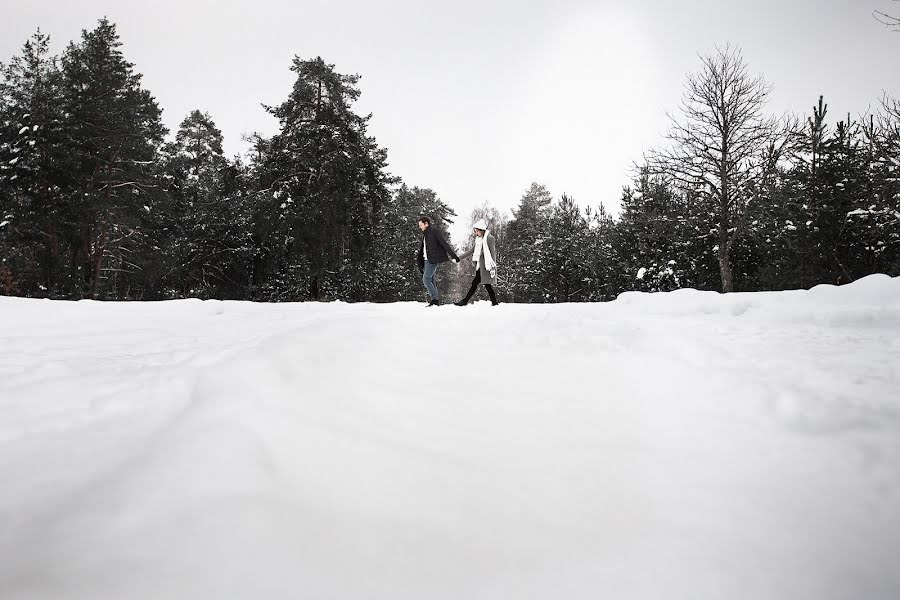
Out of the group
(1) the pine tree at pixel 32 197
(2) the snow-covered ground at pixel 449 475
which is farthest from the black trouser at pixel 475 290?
(1) the pine tree at pixel 32 197

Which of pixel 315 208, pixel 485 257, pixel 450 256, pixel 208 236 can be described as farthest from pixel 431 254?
pixel 208 236

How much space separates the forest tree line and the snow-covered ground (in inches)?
542

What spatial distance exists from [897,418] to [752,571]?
1045mm

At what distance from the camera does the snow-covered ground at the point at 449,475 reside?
3.80ft

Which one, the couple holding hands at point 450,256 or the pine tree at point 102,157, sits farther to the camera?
the pine tree at point 102,157

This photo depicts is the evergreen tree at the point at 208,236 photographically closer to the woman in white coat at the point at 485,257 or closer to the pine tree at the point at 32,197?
the pine tree at the point at 32,197

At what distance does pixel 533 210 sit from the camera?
47625mm

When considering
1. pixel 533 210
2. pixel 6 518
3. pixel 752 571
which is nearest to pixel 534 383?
pixel 752 571

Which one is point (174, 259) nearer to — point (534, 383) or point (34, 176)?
point (34, 176)

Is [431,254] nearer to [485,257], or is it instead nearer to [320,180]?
[485,257]

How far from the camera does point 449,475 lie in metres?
1.60

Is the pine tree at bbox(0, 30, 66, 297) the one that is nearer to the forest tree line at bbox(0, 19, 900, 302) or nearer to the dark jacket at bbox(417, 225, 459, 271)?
the forest tree line at bbox(0, 19, 900, 302)

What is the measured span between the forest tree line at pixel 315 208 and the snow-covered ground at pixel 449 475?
13.8 m

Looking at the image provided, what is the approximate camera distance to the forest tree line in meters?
14.3
